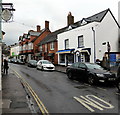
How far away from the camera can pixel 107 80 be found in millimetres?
8742

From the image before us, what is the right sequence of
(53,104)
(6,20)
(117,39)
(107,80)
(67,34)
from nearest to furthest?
(53,104) < (107,80) < (6,20) < (117,39) < (67,34)

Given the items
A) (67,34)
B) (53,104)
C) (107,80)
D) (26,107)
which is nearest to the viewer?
(26,107)

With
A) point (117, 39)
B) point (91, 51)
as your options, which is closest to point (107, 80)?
point (91, 51)

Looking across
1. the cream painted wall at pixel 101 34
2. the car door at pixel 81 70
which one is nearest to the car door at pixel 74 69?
the car door at pixel 81 70

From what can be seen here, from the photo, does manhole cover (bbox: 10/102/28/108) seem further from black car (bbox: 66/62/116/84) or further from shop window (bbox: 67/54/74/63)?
shop window (bbox: 67/54/74/63)

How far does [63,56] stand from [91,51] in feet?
27.7

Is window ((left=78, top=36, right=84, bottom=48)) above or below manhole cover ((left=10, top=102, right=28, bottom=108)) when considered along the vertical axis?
above

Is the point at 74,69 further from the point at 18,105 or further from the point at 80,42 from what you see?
the point at 80,42

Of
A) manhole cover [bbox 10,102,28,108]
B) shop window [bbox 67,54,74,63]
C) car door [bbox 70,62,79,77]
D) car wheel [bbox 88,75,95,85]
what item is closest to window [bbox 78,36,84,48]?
shop window [bbox 67,54,74,63]

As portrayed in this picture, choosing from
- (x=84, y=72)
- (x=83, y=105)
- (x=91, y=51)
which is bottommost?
(x=83, y=105)

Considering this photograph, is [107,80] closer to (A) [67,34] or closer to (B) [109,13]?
(B) [109,13]

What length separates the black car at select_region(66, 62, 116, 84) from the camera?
28.9 feet

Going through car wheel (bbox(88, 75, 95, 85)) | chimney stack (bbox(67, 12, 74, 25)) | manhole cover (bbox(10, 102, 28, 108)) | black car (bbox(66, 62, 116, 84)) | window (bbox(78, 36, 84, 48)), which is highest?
chimney stack (bbox(67, 12, 74, 25))

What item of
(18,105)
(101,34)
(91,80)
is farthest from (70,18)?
(18,105)
